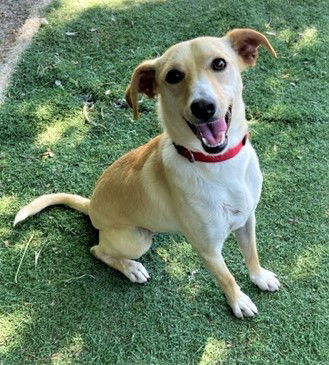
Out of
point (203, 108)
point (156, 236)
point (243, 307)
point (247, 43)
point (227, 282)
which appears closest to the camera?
point (203, 108)

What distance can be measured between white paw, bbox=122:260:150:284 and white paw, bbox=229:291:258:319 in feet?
2.04

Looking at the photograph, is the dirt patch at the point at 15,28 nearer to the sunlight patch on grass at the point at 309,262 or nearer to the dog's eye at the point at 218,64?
the dog's eye at the point at 218,64

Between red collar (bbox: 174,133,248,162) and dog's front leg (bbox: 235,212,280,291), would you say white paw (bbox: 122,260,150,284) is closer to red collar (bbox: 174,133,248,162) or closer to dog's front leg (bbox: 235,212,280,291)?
dog's front leg (bbox: 235,212,280,291)

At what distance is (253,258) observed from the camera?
11.2ft

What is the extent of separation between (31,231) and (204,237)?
1.57 meters

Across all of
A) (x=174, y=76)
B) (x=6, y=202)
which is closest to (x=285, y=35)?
(x=174, y=76)

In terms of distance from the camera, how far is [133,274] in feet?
11.9

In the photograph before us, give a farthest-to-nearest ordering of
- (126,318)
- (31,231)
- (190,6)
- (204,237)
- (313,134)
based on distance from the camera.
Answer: (190,6) < (313,134) < (31,231) < (126,318) < (204,237)

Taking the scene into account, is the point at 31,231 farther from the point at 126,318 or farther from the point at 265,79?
the point at 265,79

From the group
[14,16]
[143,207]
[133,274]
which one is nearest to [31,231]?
[133,274]

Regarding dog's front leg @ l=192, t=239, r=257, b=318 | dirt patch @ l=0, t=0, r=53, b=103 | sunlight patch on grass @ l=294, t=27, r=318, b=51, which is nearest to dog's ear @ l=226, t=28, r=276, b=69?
dog's front leg @ l=192, t=239, r=257, b=318

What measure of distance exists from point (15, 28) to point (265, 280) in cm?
384

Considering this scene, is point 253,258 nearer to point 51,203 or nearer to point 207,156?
point 207,156

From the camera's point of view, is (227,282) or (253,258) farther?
(253,258)
